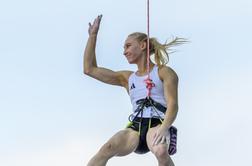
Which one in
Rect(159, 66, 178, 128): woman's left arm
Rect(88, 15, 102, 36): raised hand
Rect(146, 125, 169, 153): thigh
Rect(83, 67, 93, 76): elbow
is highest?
Rect(88, 15, 102, 36): raised hand

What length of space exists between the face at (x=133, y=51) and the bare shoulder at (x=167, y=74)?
1.30 feet

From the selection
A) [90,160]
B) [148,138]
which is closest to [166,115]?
[148,138]

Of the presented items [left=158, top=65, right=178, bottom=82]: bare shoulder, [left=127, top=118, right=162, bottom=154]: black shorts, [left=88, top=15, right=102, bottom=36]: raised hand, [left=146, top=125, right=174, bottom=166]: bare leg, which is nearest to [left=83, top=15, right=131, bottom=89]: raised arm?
[left=88, top=15, right=102, bottom=36]: raised hand

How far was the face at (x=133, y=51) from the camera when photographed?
12805mm

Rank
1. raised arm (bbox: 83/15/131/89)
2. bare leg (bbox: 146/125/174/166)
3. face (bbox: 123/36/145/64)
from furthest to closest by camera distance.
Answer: raised arm (bbox: 83/15/131/89) → face (bbox: 123/36/145/64) → bare leg (bbox: 146/125/174/166)

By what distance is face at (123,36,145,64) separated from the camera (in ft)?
42.0

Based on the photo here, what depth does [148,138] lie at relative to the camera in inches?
486

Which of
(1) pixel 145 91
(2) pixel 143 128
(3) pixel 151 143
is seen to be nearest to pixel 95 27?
(1) pixel 145 91

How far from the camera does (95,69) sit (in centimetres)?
1309

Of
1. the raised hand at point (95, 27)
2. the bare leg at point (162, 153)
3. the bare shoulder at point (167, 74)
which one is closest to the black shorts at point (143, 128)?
the bare leg at point (162, 153)

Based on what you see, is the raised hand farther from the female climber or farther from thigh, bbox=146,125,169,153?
thigh, bbox=146,125,169,153

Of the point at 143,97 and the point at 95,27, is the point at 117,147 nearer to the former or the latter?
the point at 143,97

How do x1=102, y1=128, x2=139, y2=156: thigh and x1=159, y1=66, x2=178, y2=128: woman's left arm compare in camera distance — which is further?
x1=102, y1=128, x2=139, y2=156: thigh

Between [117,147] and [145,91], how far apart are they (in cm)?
89
